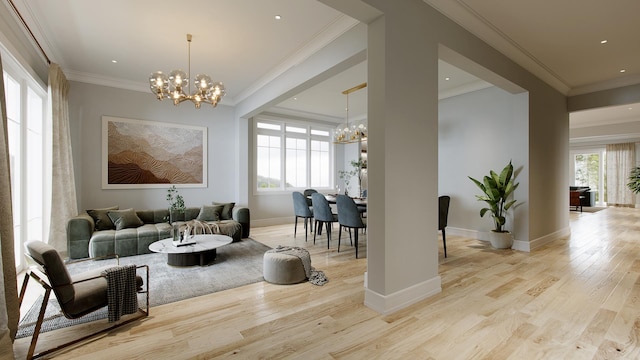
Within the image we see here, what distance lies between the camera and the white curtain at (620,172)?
1121cm

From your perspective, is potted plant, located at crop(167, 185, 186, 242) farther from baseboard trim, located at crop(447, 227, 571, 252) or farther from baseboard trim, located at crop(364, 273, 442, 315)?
baseboard trim, located at crop(447, 227, 571, 252)

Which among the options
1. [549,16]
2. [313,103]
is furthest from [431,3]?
[313,103]

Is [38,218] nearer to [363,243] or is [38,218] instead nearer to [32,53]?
[32,53]

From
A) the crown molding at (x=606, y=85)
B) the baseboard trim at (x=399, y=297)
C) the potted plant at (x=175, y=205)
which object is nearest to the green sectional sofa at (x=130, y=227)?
the potted plant at (x=175, y=205)

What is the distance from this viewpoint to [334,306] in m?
2.72

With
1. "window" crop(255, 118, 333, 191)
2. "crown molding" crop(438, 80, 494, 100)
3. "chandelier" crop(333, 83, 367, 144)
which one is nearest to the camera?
"crown molding" crop(438, 80, 494, 100)

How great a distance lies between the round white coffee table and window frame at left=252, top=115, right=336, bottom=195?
3.22 metres

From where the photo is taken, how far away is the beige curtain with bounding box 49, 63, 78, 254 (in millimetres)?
4137

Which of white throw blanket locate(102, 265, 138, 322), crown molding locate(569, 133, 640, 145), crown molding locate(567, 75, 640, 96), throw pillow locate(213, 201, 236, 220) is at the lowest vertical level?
white throw blanket locate(102, 265, 138, 322)

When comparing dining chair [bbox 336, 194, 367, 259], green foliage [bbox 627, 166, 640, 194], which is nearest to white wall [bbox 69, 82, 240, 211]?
dining chair [bbox 336, 194, 367, 259]

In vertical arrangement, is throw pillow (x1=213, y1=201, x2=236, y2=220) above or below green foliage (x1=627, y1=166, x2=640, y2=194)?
below

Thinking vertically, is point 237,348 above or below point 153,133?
below

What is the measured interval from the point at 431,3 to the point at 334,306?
3.18m

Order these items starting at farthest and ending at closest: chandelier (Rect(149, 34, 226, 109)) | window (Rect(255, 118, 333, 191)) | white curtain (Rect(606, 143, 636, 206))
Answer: white curtain (Rect(606, 143, 636, 206)) < window (Rect(255, 118, 333, 191)) < chandelier (Rect(149, 34, 226, 109))
